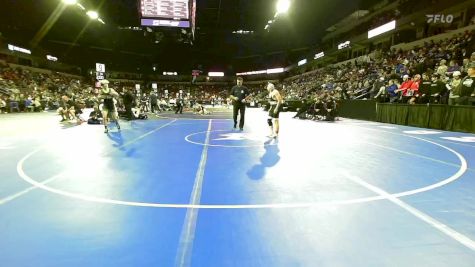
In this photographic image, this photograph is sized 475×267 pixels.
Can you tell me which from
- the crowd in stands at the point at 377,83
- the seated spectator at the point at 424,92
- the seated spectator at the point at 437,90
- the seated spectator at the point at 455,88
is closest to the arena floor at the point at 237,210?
the seated spectator at the point at 455,88

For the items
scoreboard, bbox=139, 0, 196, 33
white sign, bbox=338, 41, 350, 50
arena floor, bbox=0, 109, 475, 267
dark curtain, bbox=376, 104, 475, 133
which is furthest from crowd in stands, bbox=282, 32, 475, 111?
scoreboard, bbox=139, 0, 196, 33

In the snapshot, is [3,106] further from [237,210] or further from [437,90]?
[437,90]

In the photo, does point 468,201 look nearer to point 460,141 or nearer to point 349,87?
point 460,141

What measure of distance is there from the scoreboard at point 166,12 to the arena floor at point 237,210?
12.0 metres

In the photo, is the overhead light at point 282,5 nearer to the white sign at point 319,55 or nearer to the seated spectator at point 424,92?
the seated spectator at point 424,92

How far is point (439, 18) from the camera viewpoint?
2538cm

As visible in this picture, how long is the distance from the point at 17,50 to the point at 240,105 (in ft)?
129

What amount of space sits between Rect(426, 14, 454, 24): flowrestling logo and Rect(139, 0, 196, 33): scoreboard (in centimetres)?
2002

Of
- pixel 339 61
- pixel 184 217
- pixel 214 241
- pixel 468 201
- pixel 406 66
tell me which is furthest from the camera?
pixel 339 61

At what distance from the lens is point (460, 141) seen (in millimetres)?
10008

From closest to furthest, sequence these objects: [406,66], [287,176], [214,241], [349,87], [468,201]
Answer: [214,241] → [468,201] → [287,176] → [406,66] → [349,87]

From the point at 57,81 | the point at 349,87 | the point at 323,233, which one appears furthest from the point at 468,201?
the point at 57,81

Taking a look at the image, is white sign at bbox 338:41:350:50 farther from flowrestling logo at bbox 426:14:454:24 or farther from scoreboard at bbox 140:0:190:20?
scoreboard at bbox 140:0:190:20

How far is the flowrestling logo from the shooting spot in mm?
24792
